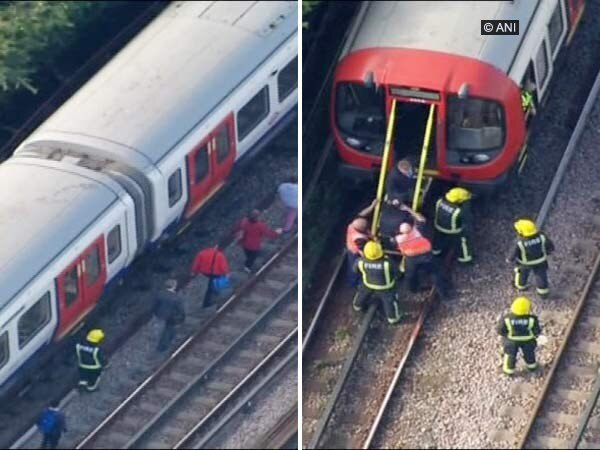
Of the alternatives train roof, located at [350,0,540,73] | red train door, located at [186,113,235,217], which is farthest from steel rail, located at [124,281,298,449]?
train roof, located at [350,0,540,73]

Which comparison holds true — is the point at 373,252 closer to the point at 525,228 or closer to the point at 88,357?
the point at 525,228

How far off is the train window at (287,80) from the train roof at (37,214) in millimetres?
2984

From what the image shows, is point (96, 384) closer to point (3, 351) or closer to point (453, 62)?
point (3, 351)

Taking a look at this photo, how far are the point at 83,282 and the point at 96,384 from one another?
1.30 meters

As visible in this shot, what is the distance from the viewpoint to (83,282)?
1705cm

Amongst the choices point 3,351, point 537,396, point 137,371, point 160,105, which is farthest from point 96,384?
point 537,396

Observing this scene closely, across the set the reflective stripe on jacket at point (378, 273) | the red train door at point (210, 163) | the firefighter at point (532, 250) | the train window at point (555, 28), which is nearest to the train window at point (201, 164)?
the red train door at point (210, 163)

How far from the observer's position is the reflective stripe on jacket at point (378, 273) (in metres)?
16.4

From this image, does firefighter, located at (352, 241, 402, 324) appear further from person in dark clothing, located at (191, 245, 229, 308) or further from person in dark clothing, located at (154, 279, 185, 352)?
person in dark clothing, located at (154, 279, 185, 352)

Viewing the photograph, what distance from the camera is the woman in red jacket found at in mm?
18375

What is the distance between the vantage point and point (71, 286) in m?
16.9

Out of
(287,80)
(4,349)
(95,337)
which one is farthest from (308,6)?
(4,349)

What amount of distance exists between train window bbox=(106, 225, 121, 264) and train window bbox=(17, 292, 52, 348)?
985 millimetres

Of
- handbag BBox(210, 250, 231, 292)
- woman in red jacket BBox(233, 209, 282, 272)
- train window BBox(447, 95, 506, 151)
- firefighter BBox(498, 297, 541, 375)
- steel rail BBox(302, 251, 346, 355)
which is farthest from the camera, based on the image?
woman in red jacket BBox(233, 209, 282, 272)
